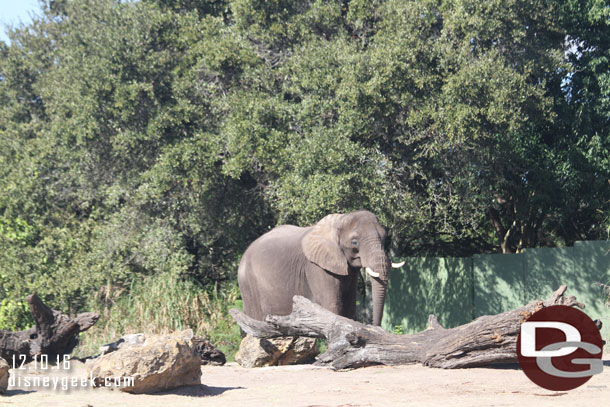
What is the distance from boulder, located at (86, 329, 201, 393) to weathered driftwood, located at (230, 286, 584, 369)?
7.63 feet

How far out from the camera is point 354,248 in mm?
11898

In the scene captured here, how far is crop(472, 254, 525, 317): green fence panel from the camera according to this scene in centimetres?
1650

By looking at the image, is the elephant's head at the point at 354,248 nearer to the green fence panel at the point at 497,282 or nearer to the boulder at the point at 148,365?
the boulder at the point at 148,365

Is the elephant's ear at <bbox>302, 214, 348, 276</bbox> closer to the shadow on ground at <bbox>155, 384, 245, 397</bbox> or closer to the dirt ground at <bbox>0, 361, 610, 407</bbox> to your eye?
the dirt ground at <bbox>0, 361, 610, 407</bbox>

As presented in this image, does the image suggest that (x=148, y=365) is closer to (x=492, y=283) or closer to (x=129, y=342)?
(x=129, y=342)

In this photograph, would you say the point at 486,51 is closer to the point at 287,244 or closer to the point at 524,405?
the point at 287,244

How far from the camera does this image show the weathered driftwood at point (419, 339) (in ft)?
30.4

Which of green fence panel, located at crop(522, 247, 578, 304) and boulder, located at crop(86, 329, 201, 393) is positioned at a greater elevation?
green fence panel, located at crop(522, 247, 578, 304)

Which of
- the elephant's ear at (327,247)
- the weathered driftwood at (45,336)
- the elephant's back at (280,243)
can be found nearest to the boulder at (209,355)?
the elephant's back at (280,243)

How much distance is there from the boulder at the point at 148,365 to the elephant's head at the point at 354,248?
3.80 meters

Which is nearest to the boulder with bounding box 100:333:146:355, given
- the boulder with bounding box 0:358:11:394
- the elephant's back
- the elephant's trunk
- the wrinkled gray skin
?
the boulder with bounding box 0:358:11:394

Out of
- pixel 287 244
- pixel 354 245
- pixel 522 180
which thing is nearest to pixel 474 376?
pixel 354 245

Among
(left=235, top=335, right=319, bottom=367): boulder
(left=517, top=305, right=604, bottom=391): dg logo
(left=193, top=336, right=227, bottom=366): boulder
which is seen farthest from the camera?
(left=193, top=336, right=227, bottom=366): boulder

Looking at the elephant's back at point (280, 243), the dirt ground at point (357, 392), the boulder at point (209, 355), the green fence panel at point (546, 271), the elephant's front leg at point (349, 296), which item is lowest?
the dirt ground at point (357, 392)
